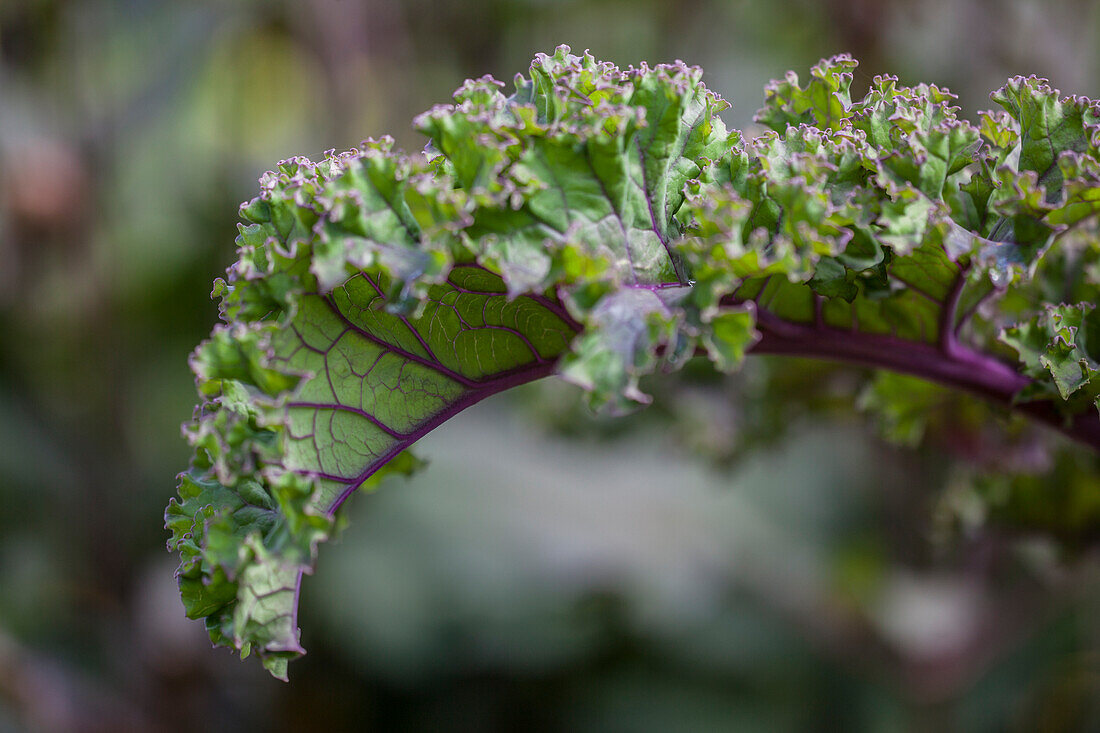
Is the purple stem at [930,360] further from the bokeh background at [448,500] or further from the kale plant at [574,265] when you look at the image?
the bokeh background at [448,500]

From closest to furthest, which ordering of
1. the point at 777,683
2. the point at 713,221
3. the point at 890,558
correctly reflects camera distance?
the point at 713,221, the point at 890,558, the point at 777,683

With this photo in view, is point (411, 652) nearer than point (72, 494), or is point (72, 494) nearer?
point (411, 652)

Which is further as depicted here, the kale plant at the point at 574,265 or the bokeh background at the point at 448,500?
the bokeh background at the point at 448,500

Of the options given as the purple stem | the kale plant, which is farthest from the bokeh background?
the kale plant

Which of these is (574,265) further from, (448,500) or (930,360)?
(448,500)

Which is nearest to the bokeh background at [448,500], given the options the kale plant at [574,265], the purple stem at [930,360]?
the purple stem at [930,360]

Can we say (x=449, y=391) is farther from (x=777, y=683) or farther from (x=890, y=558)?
(x=777, y=683)

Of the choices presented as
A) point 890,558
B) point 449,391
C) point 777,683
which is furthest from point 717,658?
point 449,391

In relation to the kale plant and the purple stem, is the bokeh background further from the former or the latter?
the kale plant
